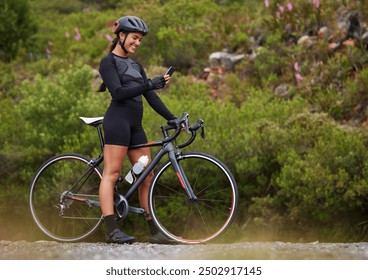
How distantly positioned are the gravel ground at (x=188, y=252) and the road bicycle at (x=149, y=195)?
356 mm

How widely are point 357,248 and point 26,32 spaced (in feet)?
40.0

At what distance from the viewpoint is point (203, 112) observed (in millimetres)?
9727

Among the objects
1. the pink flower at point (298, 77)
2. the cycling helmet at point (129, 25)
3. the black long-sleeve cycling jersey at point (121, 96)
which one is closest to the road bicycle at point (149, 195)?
the black long-sleeve cycling jersey at point (121, 96)

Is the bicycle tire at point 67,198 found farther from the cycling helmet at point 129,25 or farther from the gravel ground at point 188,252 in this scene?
the cycling helmet at point 129,25

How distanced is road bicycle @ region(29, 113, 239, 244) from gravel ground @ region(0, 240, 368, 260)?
0.36 meters

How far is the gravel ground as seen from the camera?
5328 millimetres

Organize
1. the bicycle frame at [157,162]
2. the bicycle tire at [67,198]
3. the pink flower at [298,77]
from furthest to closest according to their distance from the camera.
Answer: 1. the pink flower at [298,77]
2. the bicycle tire at [67,198]
3. the bicycle frame at [157,162]

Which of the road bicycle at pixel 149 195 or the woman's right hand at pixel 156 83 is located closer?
the woman's right hand at pixel 156 83

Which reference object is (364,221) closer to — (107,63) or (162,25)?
(107,63)

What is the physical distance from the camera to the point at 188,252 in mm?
5508

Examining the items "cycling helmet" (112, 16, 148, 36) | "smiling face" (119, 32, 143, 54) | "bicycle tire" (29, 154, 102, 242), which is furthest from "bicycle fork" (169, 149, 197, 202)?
"cycling helmet" (112, 16, 148, 36)

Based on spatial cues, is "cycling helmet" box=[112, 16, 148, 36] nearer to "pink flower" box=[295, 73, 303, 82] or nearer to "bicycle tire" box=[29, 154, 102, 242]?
"bicycle tire" box=[29, 154, 102, 242]

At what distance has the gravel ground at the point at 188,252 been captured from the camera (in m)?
5.33

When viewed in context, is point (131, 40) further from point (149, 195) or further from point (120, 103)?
point (149, 195)
